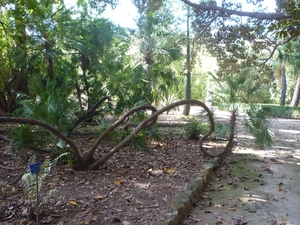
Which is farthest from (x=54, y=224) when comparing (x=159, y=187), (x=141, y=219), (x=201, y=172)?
(x=201, y=172)

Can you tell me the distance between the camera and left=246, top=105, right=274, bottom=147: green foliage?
18.9 ft

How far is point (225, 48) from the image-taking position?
8.59m

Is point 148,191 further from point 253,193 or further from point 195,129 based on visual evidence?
point 195,129

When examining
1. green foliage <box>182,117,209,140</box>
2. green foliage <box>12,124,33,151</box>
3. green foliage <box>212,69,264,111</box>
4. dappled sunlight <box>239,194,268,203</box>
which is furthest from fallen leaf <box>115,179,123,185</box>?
green foliage <box>182,117,209,140</box>

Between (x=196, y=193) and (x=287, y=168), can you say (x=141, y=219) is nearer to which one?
(x=196, y=193)

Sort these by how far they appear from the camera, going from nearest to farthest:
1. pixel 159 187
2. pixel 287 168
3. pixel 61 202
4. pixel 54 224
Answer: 1. pixel 54 224
2. pixel 61 202
3. pixel 159 187
4. pixel 287 168

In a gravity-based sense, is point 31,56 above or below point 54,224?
above

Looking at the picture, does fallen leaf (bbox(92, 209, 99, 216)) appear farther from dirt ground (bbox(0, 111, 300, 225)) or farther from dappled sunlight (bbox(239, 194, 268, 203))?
dappled sunlight (bbox(239, 194, 268, 203))

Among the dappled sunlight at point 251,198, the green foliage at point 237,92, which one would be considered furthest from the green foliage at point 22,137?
the green foliage at point 237,92

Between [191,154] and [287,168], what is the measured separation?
1.87m

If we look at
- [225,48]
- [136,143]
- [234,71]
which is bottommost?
[136,143]

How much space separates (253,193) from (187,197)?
1233 millimetres

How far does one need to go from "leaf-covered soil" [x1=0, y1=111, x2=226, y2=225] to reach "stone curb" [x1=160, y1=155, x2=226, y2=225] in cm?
8

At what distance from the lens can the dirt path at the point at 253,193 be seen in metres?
3.14
